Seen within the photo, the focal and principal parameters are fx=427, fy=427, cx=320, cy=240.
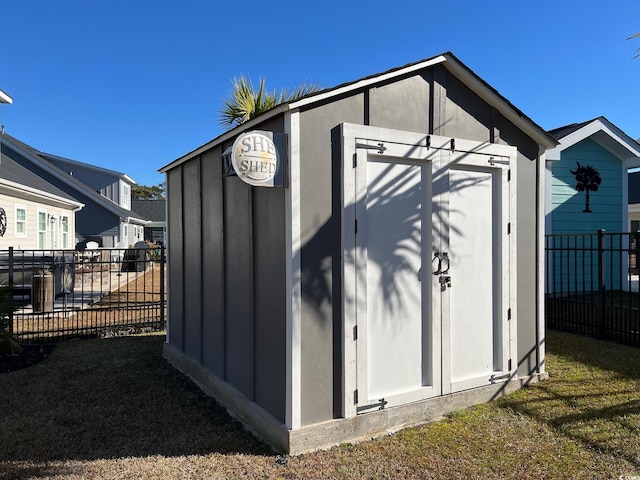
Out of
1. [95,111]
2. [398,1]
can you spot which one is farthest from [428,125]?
[95,111]

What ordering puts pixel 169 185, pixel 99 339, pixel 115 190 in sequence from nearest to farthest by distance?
pixel 169 185
pixel 99 339
pixel 115 190

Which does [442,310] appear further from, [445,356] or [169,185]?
[169,185]

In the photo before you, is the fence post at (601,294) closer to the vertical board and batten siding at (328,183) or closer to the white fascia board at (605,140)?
the white fascia board at (605,140)

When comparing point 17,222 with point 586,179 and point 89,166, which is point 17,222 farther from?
point 586,179

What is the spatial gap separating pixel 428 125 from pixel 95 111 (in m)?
27.5

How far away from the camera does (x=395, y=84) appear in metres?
3.62

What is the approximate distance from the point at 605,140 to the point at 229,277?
9744mm

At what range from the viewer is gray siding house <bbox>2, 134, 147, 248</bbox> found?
1916cm

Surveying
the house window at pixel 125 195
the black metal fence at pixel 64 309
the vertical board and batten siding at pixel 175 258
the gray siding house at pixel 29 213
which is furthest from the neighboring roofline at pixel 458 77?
the house window at pixel 125 195

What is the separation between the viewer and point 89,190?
69.3 ft

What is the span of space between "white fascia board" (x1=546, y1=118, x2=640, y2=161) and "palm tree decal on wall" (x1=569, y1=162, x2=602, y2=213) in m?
0.68

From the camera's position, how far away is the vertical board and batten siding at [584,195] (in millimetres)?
9531

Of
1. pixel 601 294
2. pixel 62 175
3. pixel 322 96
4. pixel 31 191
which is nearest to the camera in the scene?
pixel 322 96

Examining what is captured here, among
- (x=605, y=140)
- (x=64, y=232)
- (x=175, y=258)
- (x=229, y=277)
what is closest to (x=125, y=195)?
(x=64, y=232)
